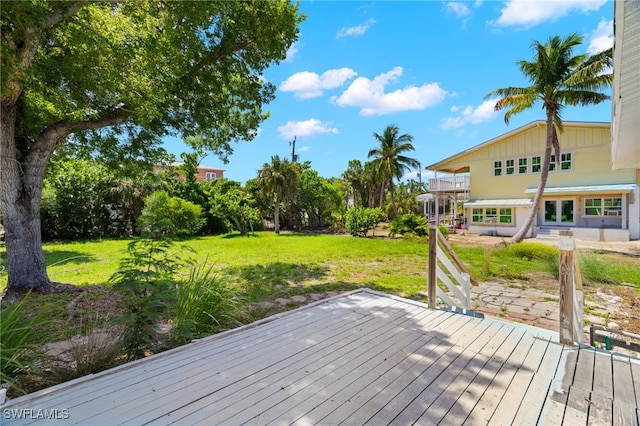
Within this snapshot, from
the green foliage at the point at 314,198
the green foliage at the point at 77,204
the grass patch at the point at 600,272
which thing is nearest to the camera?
the grass patch at the point at 600,272

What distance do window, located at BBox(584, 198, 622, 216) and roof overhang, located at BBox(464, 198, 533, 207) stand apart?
2.79 m

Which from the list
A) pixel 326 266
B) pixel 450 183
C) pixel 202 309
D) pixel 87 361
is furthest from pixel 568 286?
pixel 450 183

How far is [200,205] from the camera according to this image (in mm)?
18156

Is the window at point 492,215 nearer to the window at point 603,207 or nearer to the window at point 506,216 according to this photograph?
the window at point 506,216

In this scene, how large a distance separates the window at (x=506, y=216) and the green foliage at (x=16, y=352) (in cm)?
2200

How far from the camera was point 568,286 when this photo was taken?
300cm

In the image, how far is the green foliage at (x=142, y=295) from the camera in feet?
9.38

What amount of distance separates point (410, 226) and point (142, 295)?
14.6m

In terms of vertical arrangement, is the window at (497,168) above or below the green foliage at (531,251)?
above

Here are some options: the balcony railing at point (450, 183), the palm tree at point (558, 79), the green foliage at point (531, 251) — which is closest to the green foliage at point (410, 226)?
the green foliage at point (531, 251)

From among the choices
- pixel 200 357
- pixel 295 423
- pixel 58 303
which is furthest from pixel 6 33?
pixel 295 423

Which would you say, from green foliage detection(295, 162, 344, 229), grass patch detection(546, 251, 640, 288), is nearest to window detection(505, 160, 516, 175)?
green foliage detection(295, 162, 344, 229)

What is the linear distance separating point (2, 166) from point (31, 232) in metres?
1.26

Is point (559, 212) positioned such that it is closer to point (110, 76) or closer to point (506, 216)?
point (506, 216)
